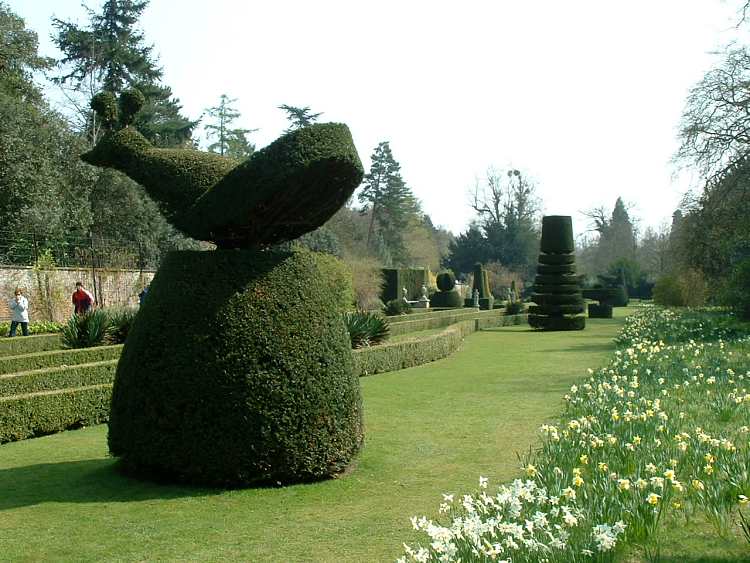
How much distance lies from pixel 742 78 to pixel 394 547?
94.1ft

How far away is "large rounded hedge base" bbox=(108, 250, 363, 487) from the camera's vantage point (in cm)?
600

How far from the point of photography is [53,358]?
45.3ft

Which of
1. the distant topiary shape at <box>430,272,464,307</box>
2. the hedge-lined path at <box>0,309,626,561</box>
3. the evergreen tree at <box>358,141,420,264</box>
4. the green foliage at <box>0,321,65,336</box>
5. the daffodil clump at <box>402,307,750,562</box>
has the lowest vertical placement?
the hedge-lined path at <box>0,309,626,561</box>

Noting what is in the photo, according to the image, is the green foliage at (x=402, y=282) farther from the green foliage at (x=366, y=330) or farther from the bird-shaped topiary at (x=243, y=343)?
the bird-shaped topiary at (x=243, y=343)

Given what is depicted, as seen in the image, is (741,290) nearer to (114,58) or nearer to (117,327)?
(117,327)

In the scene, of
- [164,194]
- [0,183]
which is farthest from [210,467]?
[0,183]

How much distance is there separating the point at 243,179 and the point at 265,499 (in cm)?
271

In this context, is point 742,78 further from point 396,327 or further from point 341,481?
point 341,481

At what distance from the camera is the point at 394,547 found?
4.77m

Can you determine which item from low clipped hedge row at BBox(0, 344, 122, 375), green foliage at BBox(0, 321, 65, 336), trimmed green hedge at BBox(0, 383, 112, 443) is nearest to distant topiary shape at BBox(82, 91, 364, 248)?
trimmed green hedge at BBox(0, 383, 112, 443)

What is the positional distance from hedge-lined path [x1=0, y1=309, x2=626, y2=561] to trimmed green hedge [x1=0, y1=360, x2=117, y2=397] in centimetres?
141

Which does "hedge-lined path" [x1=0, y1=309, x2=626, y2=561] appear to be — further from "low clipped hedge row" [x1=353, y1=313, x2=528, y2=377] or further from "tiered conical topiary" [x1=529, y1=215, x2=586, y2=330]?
"tiered conical topiary" [x1=529, y1=215, x2=586, y2=330]

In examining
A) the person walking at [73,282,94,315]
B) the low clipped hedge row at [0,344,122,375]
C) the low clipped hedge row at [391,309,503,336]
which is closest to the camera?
the low clipped hedge row at [0,344,122,375]

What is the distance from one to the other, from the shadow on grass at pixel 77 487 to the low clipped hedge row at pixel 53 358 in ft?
21.4
